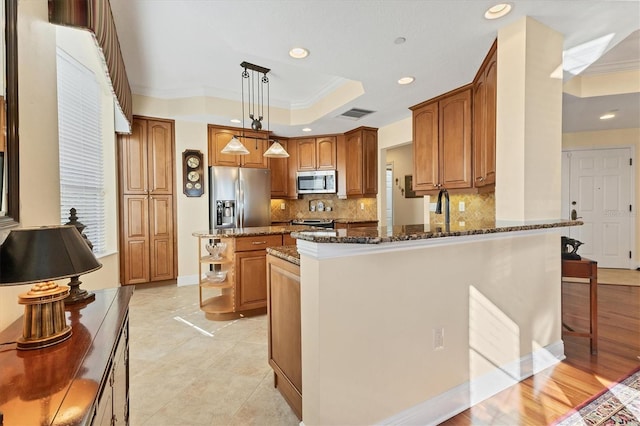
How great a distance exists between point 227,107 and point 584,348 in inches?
192

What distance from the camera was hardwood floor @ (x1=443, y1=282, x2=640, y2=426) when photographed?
5.72 ft

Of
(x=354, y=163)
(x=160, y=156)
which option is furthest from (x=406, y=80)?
(x=160, y=156)

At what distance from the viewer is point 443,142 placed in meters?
3.52

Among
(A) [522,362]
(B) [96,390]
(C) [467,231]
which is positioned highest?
(C) [467,231]

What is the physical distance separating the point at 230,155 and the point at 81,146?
2.07 metres

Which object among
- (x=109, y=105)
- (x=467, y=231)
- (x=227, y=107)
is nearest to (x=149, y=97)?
(x=109, y=105)

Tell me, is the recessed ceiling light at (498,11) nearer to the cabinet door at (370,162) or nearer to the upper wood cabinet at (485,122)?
the upper wood cabinet at (485,122)

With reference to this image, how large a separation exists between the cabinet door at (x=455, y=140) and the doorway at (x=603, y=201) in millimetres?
3562

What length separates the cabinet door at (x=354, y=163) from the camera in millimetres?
5270

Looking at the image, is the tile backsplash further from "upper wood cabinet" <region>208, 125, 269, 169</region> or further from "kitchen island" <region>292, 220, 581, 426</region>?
"kitchen island" <region>292, 220, 581, 426</region>

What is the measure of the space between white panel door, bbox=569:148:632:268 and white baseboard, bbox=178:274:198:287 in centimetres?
661

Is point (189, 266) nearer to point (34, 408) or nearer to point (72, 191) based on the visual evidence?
point (72, 191)

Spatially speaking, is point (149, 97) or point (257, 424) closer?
point (257, 424)

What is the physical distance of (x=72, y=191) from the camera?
118 inches
